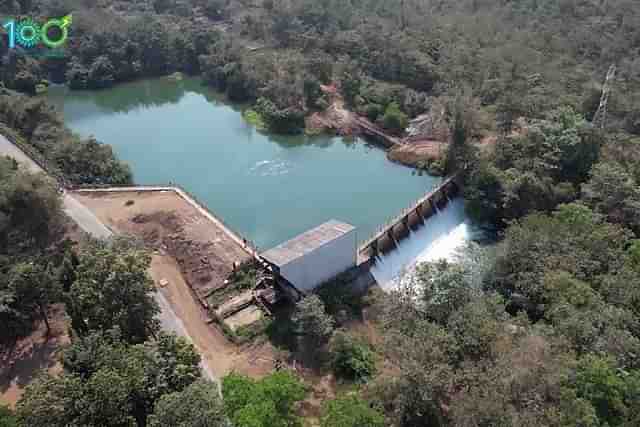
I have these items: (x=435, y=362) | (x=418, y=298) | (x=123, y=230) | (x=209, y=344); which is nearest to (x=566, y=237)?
(x=418, y=298)

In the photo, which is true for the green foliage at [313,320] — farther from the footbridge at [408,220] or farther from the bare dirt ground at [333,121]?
the bare dirt ground at [333,121]

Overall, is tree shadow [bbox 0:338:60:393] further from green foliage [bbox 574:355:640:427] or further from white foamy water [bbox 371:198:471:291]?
green foliage [bbox 574:355:640:427]

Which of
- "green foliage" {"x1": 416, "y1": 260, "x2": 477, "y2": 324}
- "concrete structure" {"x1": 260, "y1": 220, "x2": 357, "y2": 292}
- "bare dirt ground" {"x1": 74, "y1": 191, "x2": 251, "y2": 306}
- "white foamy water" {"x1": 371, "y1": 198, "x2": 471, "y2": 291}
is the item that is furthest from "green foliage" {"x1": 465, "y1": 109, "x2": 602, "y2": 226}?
"bare dirt ground" {"x1": 74, "y1": 191, "x2": 251, "y2": 306}

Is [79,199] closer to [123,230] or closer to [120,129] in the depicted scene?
[123,230]

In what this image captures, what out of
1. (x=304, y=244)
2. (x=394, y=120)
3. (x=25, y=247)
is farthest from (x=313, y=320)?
(x=394, y=120)

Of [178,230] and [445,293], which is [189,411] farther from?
[178,230]
